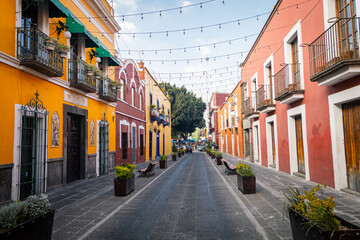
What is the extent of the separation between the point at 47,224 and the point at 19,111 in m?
4.63

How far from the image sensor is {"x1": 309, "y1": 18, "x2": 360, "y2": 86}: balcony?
5770 mm

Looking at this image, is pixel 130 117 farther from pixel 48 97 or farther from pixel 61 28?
pixel 48 97

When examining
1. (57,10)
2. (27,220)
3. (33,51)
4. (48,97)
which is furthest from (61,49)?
(27,220)

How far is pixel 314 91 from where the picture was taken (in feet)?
27.2

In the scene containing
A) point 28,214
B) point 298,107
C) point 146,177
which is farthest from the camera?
point 146,177

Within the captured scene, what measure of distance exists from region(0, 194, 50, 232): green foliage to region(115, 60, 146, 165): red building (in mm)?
11359

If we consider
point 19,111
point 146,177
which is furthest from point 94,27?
point 146,177

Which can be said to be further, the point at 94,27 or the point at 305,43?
the point at 94,27

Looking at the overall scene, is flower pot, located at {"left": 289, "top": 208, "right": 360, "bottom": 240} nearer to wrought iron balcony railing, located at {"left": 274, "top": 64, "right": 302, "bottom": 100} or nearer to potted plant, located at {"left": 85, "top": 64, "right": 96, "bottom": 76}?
wrought iron balcony railing, located at {"left": 274, "top": 64, "right": 302, "bottom": 100}

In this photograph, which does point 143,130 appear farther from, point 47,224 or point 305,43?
point 47,224

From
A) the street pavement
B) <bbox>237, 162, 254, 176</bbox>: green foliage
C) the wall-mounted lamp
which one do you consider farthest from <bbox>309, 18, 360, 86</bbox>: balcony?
the wall-mounted lamp

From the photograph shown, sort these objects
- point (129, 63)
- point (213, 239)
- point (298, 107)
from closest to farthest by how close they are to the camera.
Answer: point (213, 239) → point (298, 107) → point (129, 63)

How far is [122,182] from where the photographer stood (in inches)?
280

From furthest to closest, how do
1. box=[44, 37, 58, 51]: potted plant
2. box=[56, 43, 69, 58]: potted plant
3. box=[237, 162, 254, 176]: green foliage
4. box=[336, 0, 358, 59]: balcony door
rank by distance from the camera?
1. box=[56, 43, 69, 58]: potted plant
2. box=[44, 37, 58, 51]: potted plant
3. box=[237, 162, 254, 176]: green foliage
4. box=[336, 0, 358, 59]: balcony door
